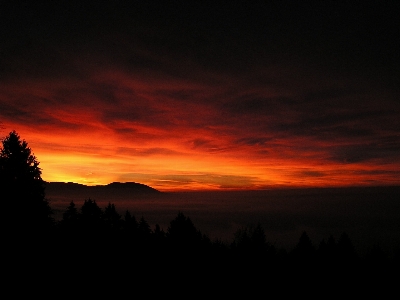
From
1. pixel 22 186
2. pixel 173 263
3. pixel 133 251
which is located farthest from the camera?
pixel 133 251

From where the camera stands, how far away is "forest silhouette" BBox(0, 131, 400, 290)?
18.3 metres

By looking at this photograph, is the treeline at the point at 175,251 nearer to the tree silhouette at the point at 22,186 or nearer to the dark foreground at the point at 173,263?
the dark foreground at the point at 173,263

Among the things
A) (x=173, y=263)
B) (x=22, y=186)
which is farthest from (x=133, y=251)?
(x=22, y=186)

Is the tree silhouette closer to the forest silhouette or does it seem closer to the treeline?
the forest silhouette

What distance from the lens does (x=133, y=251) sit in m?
27.6

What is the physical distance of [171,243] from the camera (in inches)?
912

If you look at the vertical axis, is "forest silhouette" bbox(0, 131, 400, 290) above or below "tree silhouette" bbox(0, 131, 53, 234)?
below

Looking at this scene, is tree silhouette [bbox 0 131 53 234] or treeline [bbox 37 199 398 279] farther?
treeline [bbox 37 199 398 279]

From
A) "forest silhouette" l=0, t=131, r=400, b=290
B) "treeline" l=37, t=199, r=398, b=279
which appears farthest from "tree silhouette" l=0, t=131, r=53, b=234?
"treeline" l=37, t=199, r=398, b=279

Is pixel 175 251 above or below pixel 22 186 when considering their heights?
below

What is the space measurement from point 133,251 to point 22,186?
12.6 meters

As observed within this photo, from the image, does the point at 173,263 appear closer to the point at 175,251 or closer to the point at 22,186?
the point at 175,251

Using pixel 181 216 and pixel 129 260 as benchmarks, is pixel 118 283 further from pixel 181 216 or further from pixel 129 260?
pixel 181 216

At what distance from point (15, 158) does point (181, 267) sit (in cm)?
1511
